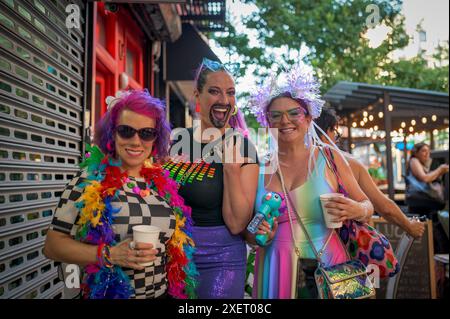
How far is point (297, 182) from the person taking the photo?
1602 mm

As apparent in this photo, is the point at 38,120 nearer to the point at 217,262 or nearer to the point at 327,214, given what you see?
the point at 217,262

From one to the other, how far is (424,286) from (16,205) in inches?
119

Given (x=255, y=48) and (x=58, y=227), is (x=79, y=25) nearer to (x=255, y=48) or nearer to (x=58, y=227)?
(x=255, y=48)

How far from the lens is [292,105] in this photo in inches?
62.2

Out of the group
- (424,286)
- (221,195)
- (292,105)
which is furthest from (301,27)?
(424,286)

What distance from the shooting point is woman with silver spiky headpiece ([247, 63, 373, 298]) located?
5.17 ft

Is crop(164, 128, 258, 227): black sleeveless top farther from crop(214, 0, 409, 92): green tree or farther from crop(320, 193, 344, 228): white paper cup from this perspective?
crop(214, 0, 409, 92): green tree

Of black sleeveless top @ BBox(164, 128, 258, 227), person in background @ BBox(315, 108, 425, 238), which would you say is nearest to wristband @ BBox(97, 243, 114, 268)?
black sleeveless top @ BBox(164, 128, 258, 227)

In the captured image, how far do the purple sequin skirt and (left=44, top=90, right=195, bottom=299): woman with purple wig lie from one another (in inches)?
4.1

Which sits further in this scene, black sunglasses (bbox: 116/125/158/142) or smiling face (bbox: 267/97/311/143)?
smiling face (bbox: 267/97/311/143)

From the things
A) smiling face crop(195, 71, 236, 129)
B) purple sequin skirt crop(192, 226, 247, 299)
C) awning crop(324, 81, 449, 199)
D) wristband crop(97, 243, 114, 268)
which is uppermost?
awning crop(324, 81, 449, 199)

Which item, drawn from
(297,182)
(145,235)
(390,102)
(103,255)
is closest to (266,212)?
(297,182)

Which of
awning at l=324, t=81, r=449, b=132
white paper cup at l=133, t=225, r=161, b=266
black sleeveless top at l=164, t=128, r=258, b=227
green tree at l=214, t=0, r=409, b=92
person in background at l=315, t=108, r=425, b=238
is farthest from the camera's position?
awning at l=324, t=81, r=449, b=132

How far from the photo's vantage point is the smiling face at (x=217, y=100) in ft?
5.31
